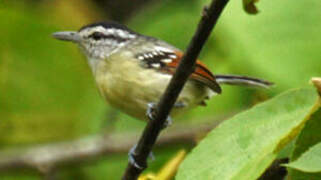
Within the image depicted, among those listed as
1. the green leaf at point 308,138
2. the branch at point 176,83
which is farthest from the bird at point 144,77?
the green leaf at point 308,138

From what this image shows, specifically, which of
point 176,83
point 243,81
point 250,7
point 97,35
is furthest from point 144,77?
point 250,7

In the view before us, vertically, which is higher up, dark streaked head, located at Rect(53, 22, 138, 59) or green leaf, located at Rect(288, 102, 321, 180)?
green leaf, located at Rect(288, 102, 321, 180)

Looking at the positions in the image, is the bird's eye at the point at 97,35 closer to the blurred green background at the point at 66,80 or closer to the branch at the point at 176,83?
the blurred green background at the point at 66,80

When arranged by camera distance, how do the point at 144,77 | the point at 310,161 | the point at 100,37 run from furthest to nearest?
the point at 100,37, the point at 144,77, the point at 310,161

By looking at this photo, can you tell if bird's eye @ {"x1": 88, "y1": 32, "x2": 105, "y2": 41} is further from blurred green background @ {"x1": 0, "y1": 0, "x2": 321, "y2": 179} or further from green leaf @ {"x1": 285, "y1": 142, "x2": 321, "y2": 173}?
green leaf @ {"x1": 285, "y1": 142, "x2": 321, "y2": 173}

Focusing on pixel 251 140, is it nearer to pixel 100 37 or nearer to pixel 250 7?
pixel 250 7

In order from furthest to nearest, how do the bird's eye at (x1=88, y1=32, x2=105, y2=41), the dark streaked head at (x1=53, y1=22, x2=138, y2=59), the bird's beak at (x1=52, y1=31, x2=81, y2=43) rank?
1. the bird's eye at (x1=88, y1=32, x2=105, y2=41)
2. the dark streaked head at (x1=53, y1=22, x2=138, y2=59)
3. the bird's beak at (x1=52, y1=31, x2=81, y2=43)

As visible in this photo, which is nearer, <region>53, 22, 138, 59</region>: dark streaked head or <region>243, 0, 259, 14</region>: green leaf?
<region>243, 0, 259, 14</region>: green leaf

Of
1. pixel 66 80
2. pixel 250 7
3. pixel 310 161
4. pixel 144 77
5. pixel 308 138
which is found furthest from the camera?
pixel 66 80

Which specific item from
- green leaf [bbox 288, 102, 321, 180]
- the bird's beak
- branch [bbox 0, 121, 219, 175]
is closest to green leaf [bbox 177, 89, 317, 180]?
green leaf [bbox 288, 102, 321, 180]
